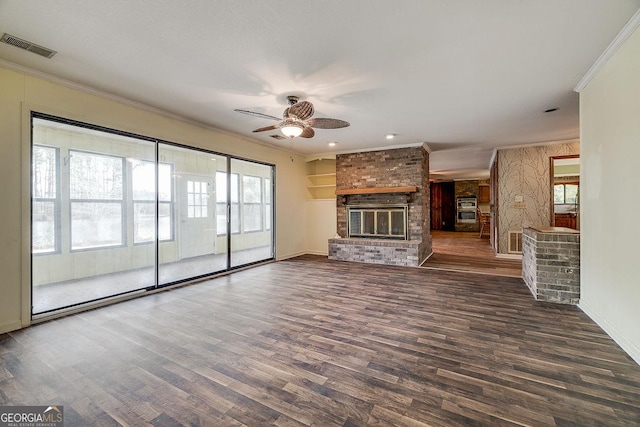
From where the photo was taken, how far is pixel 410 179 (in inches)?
234

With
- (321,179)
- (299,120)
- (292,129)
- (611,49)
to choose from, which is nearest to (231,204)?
(292,129)

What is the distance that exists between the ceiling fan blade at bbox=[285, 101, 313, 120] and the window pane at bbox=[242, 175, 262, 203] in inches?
115

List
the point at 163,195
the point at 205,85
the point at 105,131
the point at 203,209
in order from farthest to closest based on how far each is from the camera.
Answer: the point at 203,209 < the point at 163,195 < the point at 105,131 < the point at 205,85

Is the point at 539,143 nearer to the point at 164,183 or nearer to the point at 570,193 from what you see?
the point at 570,193

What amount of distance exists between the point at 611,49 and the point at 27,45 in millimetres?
5103

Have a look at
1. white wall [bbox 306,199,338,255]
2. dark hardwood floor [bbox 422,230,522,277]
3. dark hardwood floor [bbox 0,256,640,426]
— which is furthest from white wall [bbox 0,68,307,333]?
dark hardwood floor [bbox 422,230,522,277]

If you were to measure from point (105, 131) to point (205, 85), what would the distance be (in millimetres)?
1542

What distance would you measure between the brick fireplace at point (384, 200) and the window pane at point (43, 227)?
4755mm

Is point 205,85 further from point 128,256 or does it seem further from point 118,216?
point 128,256

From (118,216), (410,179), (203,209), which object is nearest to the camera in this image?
(118,216)

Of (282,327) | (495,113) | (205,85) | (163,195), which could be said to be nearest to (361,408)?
(282,327)

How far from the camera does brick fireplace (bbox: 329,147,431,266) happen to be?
584 centimetres

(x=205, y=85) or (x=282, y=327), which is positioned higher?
(x=205, y=85)

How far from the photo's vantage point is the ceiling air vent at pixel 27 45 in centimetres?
226
